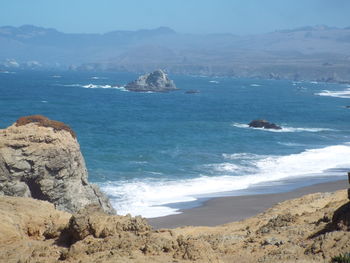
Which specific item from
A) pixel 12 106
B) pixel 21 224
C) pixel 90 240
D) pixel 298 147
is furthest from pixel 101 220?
pixel 12 106

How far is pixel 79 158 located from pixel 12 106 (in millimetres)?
49064

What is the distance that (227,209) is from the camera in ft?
81.2

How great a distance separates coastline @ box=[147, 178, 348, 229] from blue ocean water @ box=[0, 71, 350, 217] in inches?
42.6

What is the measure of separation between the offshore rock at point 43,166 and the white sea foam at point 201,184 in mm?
4959

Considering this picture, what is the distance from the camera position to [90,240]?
9.67 meters

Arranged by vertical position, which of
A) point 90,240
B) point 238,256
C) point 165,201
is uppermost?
point 90,240

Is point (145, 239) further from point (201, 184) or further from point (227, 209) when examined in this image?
point (201, 184)

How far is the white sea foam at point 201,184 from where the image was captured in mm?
25359

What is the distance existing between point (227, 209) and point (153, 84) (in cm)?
9477

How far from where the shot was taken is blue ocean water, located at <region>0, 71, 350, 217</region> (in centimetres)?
2927

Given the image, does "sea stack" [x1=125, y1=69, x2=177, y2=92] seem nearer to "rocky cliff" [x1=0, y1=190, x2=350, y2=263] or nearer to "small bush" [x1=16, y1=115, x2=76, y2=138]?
"small bush" [x1=16, y1=115, x2=76, y2=138]

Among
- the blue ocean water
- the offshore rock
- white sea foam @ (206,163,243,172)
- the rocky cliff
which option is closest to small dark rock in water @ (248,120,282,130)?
the blue ocean water

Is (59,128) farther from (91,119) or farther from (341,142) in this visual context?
(91,119)

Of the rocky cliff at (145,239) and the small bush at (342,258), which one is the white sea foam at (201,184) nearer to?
the rocky cliff at (145,239)
